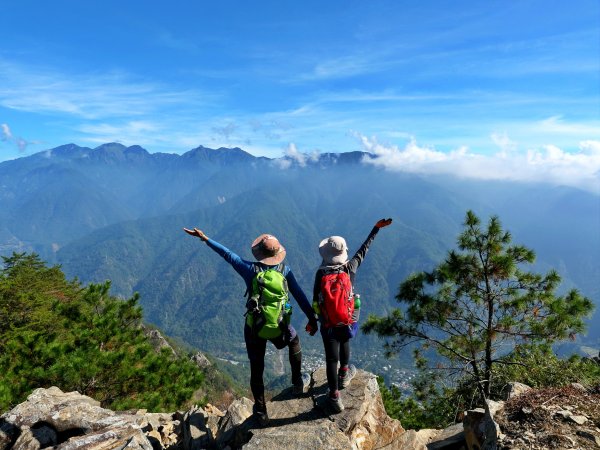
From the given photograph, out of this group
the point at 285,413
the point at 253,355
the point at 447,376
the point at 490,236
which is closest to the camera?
the point at 253,355

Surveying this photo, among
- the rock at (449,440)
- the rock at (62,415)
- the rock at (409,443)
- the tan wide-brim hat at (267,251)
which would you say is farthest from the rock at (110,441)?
the rock at (449,440)

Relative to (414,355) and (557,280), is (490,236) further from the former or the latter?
(414,355)

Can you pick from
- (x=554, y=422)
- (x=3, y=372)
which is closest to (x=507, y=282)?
(x=554, y=422)

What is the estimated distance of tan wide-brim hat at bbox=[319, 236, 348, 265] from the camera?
23.1 ft

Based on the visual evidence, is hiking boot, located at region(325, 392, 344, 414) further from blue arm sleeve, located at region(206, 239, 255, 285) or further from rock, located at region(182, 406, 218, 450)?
rock, located at region(182, 406, 218, 450)

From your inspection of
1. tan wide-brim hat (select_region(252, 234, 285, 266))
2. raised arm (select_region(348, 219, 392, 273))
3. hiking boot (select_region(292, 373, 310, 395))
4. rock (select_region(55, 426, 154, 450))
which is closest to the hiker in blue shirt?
tan wide-brim hat (select_region(252, 234, 285, 266))

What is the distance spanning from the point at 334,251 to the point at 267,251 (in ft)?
3.96

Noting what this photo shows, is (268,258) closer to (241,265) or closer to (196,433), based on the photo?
(241,265)

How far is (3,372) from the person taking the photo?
488 inches

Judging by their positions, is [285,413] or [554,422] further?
[285,413]

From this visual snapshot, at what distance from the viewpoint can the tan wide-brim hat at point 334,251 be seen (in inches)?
277

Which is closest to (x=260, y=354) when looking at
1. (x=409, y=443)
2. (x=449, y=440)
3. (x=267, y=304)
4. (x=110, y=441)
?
(x=267, y=304)

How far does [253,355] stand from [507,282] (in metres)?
9.02

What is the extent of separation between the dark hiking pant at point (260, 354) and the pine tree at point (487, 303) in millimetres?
6823
